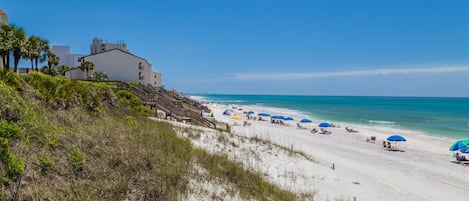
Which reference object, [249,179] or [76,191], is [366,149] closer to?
[249,179]

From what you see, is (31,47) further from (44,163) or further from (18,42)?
(44,163)

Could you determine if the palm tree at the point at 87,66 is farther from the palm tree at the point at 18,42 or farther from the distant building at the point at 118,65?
the palm tree at the point at 18,42

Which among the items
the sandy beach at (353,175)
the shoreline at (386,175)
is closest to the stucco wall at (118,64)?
the shoreline at (386,175)

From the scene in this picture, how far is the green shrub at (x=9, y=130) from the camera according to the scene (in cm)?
399

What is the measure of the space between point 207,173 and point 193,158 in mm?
822

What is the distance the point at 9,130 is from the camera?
4.08m

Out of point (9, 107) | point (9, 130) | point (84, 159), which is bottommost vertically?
point (84, 159)

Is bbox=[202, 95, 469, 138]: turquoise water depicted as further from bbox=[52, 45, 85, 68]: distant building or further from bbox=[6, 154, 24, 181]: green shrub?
bbox=[52, 45, 85, 68]: distant building

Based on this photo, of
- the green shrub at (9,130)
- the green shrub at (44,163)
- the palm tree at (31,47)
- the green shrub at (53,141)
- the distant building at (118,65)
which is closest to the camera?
the green shrub at (44,163)

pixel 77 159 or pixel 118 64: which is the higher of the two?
pixel 118 64

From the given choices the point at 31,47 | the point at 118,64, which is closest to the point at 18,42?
the point at 31,47

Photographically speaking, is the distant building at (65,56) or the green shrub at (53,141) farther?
the distant building at (65,56)

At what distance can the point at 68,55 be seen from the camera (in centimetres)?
6988

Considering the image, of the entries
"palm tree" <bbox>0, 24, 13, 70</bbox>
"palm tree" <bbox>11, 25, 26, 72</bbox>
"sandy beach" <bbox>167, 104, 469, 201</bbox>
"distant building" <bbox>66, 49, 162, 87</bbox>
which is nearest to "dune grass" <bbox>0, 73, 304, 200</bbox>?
"sandy beach" <bbox>167, 104, 469, 201</bbox>
